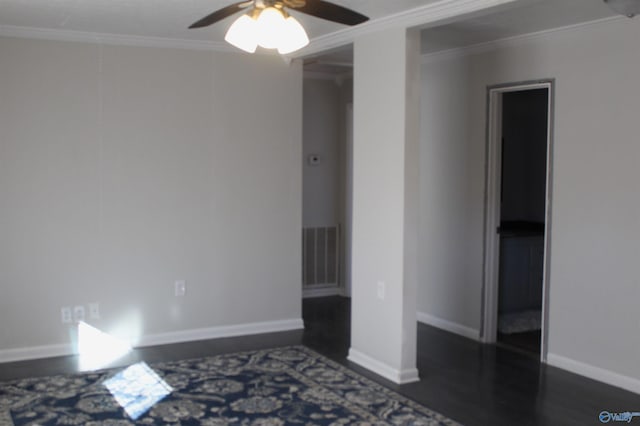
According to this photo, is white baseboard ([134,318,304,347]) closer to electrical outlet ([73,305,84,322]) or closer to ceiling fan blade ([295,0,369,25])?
electrical outlet ([73,305,84,322])

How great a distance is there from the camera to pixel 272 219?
233 inches

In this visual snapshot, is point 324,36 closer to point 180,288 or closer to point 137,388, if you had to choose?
point 180,288

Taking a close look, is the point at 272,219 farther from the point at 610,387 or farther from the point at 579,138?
the point at 610,387

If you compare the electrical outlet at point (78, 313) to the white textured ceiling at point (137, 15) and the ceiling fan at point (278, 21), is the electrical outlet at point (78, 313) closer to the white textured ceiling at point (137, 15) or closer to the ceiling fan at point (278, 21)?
the white textured ceiling at point (137, 15)

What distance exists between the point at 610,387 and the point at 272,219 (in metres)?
3.02

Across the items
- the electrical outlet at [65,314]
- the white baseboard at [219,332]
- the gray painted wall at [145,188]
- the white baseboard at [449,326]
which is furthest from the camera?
the white baseboard at [449,326]

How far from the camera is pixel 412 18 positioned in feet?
14.1

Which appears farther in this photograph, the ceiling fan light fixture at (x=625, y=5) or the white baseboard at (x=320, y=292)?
the white baseboard at (x=320, y=292)

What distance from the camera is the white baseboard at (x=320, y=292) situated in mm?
7391

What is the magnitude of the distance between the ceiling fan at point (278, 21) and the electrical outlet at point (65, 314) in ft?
10.4

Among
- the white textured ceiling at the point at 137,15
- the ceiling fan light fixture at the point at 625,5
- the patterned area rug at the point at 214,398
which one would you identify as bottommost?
the patterned area rug at the point at 214,398

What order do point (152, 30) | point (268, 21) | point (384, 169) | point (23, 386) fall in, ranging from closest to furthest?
point (268, 21) < point (23, 386) < point (384, 169) < point (152, 30)

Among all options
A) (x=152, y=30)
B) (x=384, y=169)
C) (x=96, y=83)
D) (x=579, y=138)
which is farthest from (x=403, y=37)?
(x=96, y=83)

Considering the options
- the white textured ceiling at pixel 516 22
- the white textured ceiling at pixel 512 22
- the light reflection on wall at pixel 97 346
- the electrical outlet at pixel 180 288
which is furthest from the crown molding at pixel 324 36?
the light reflection on wall at pixel 97 346
